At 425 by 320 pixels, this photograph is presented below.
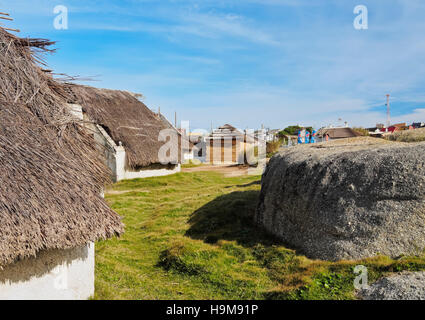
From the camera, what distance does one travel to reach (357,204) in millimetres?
7254

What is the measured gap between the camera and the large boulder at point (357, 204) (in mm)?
6684

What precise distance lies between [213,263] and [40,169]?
453 cm

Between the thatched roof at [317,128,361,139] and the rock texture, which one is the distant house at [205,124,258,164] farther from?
the rock texture

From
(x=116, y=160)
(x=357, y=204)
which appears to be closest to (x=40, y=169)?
(x=357, y=204)

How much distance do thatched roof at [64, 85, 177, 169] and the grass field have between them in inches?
362

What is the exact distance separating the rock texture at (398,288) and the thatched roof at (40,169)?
4.32 meters

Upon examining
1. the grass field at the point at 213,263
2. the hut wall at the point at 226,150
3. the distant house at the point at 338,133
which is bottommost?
the grass field at the point at 213,263

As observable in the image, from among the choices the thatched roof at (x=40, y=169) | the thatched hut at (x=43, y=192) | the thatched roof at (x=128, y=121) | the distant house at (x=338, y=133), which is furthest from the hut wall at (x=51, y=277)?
the distant house at (x=338, y=133)

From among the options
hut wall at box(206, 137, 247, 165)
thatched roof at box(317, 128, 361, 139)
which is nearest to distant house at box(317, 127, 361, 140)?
thatched roof at box(317, 128, 361, 139)

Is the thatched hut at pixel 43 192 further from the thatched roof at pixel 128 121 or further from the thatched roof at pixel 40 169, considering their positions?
the thatched roof at pixel 128 121

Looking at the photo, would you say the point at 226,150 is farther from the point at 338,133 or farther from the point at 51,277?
the point at 51,277

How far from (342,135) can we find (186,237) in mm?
36584

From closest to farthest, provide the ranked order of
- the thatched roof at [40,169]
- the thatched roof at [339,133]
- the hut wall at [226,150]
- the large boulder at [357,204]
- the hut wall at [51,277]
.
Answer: the thatched roof at [40,169]
the hut wall at [51,277]
the large boulder at [357,204]
the hut wall at [226,150]
the thatched roof at [339,133]
